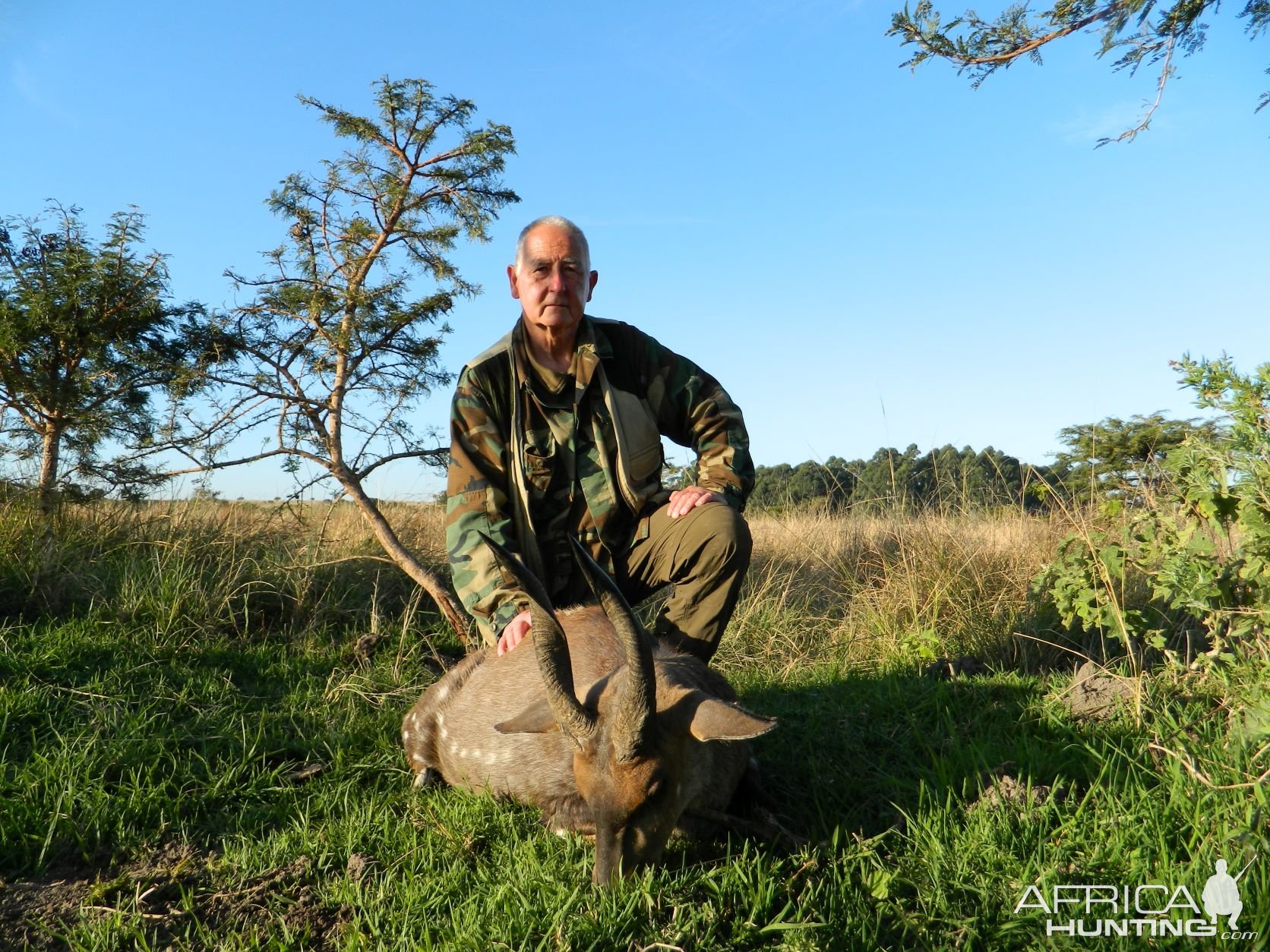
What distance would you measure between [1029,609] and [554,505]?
12.2 ft

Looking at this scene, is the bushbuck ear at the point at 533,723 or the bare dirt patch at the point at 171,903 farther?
the bushbuck ear at the point at 533,723

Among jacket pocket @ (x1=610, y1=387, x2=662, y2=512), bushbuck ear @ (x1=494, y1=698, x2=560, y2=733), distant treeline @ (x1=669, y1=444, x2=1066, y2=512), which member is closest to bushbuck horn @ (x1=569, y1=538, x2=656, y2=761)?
→ bushbuck ear @ (x1=494, y1=698, x2=560, y2=733)

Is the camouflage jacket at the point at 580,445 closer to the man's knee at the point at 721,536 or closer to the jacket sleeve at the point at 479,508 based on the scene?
the jacket sleeve at the point at 479,508

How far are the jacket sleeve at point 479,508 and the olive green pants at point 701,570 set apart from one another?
0.95 m

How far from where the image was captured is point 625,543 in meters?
5.64

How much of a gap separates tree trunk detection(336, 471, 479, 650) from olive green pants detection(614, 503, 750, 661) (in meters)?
2.19

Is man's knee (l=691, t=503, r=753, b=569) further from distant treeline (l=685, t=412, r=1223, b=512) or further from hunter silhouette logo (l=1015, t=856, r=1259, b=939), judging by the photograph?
hunter silhouette logo (l=1015, t=856, r=1259, b=939)

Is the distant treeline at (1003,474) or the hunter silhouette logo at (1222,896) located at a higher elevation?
the distant treeline at (1003,474)

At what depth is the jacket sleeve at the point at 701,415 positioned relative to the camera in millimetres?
5590

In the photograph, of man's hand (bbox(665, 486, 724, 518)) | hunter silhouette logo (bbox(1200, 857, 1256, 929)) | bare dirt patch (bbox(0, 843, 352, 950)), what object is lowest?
bare dirt patch (bbox(0, 843, 352, 950))

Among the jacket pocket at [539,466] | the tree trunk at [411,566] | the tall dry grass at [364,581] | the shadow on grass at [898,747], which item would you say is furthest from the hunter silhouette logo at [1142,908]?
the tree trunk at [411,566]

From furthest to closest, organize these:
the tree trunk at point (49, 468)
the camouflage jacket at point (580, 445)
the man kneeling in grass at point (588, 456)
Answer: the tree trunk at point (49, 468), the camouflage jacket at point (580, 445), the man kneeling in grass at point (588, 456)

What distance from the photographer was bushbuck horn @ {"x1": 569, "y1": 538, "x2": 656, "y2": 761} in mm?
3148

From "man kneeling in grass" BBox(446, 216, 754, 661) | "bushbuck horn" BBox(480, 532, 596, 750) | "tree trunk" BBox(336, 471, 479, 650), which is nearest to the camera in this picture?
"bushbuck horn" BBox(480, 532, 596, 750)
